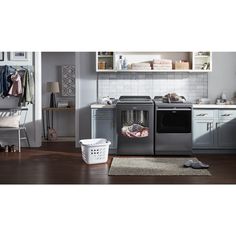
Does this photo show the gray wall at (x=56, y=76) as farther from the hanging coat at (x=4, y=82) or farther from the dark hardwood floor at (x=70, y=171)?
the dark hardwood floor at (x=70, y=171)

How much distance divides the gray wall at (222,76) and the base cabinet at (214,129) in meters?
0.62

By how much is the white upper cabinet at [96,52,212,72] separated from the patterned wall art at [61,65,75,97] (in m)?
1.93

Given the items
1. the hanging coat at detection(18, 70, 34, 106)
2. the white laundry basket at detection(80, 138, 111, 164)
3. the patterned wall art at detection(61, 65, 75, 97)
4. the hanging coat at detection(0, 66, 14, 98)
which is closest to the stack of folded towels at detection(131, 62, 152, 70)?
the white laundry basket at detection(80, 138, 111, 164)

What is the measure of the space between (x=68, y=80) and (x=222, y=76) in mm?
3392

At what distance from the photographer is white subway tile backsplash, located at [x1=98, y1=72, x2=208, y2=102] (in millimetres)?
7078

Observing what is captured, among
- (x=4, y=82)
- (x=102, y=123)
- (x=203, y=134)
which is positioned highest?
(x=4, y=82)

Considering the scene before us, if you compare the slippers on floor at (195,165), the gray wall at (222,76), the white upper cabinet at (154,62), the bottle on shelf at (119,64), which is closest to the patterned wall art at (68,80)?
the white upper cabinet at (154,62)

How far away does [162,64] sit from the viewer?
270 inches

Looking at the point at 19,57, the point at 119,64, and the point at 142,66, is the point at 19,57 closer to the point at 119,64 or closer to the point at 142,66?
the point at 119,64

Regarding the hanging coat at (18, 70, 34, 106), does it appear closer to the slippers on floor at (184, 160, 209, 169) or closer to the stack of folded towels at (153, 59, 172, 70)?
the stack of folded towels at (153, 59, 172, 70)

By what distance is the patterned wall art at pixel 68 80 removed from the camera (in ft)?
29.2

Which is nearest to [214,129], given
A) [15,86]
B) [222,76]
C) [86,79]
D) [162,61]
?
[222,76]
